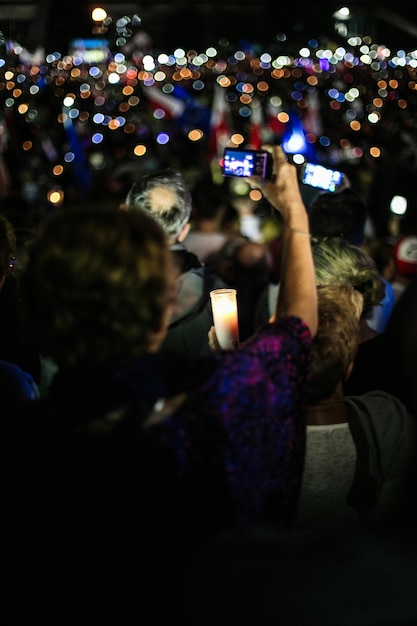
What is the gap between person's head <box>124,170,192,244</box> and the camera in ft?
11.5

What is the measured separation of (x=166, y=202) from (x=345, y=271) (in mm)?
927

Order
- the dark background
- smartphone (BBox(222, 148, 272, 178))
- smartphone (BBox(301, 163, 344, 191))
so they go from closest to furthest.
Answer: smartphone (BBox(222, 148, 272, 178))
smartphone (BBox(301, 163, 344, 191))
the dark background

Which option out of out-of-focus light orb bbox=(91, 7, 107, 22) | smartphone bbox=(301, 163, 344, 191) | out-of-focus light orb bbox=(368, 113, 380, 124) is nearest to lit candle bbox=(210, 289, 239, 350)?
smartphone bbox=(301, 163, 344, 191)

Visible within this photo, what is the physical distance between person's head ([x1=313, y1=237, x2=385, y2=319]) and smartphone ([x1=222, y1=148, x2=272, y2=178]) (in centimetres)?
45

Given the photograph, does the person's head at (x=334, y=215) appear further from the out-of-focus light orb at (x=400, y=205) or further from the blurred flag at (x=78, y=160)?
the blurred flag at (x=78, y=160)

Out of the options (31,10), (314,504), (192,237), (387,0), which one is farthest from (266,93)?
(314,504)

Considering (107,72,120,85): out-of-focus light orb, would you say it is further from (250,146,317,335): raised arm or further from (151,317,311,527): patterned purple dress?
(151,317,311,527): patterned purple dress

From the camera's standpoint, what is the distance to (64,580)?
154 centimetres

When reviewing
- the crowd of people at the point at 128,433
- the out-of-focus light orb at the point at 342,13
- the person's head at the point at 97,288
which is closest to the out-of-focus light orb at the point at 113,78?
the out-of-focus light orb at the point at 342,13

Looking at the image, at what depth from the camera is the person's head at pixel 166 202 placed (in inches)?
139

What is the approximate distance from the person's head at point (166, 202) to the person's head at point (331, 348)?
4.09 feet

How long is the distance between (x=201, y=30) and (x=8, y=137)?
25.3m

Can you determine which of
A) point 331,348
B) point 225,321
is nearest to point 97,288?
point 331,348

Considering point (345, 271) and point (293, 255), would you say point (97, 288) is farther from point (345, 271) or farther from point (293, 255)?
point (345, 271)
